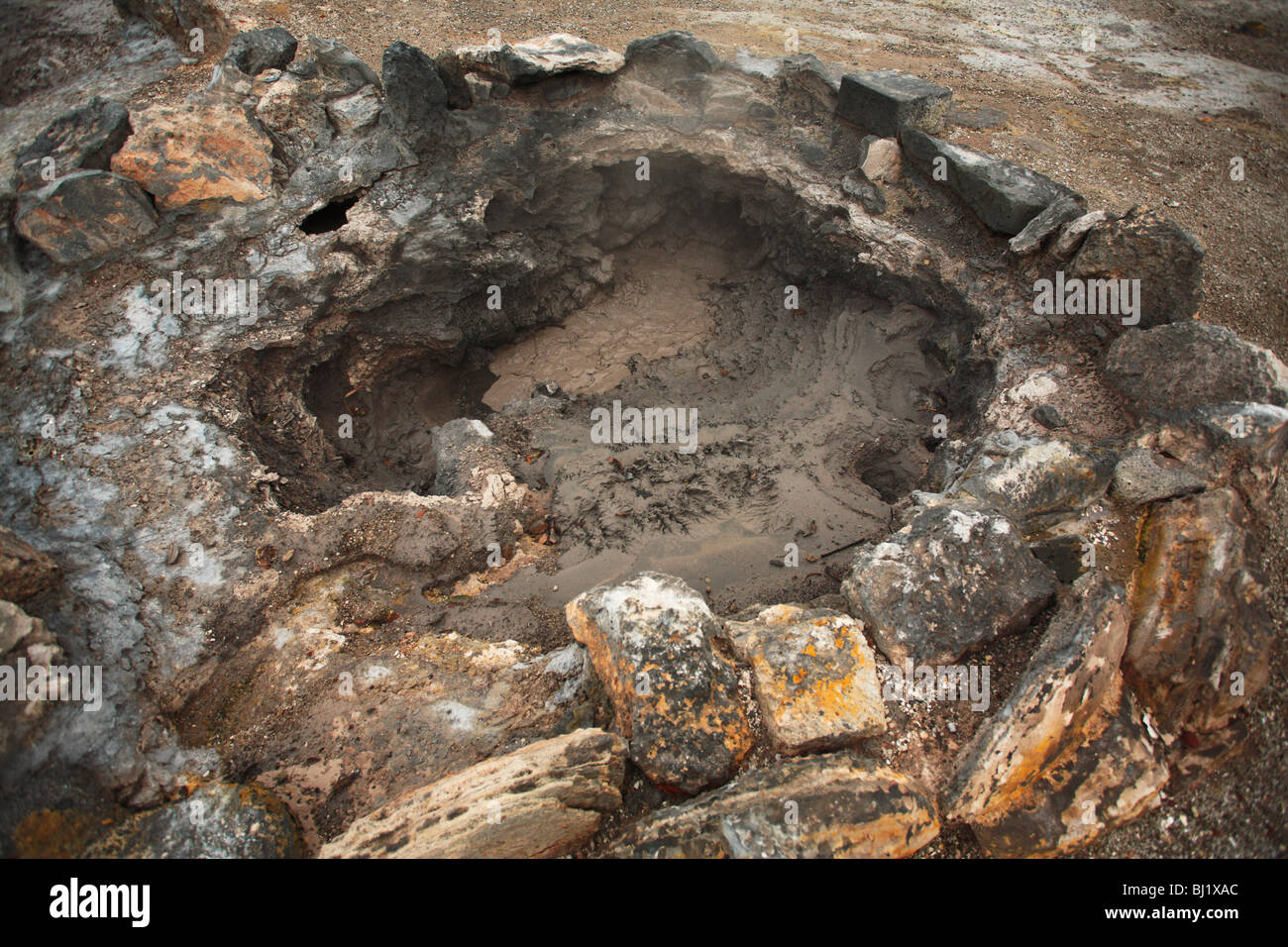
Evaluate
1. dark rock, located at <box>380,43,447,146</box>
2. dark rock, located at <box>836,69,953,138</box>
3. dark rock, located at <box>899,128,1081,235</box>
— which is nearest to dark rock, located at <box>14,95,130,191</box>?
dark rock, located at <box>380,43,447,146</box>

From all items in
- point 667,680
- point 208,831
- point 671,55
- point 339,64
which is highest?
point 671,55

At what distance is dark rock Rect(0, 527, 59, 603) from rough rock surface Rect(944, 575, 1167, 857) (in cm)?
402

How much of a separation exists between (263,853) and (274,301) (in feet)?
11.3

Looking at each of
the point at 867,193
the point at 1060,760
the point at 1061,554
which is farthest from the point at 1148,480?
the point at 867,193

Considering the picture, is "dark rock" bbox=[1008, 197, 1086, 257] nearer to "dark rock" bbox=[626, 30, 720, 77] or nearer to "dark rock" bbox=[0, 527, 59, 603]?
"dark rock" bbox=[626, 30, 720, 77]

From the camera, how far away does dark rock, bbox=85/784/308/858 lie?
2.62 metres

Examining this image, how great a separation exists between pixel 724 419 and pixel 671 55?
10.7 ft

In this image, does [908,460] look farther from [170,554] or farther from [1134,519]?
[170,554]

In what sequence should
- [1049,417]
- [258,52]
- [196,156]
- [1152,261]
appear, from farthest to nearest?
[258,52] → [196,156] → [1152,261] → [1049,417]

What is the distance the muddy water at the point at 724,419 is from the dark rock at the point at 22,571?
214 centimetres

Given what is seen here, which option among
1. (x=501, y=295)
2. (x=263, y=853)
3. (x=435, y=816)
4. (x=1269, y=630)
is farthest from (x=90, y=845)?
(x=1269, y=630)

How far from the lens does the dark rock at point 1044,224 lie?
4.50m

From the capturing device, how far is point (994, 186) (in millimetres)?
4828

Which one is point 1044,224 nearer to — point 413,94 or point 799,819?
point 799,819
